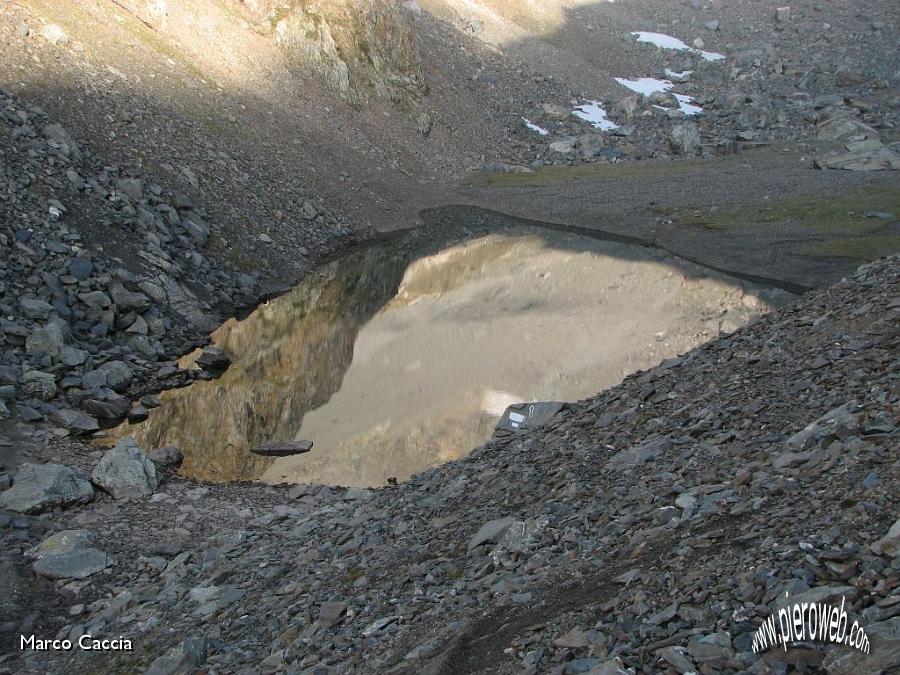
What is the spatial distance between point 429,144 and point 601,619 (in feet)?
203

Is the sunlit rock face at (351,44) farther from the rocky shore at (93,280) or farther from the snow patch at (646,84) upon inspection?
the snow patch at (646,84)

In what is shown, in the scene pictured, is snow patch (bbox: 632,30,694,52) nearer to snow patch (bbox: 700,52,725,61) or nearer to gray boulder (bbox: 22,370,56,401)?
snow patch (bbox: 700,52,725,61)

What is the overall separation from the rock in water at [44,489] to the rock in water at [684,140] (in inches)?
2632

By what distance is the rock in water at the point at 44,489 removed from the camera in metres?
17.1

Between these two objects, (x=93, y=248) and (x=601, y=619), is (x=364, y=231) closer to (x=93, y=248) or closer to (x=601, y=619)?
(x=93, y=248)

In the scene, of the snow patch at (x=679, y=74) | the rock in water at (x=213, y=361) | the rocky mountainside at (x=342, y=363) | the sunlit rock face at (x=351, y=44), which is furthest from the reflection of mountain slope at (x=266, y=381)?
the snow patch at (x=679, y=74)

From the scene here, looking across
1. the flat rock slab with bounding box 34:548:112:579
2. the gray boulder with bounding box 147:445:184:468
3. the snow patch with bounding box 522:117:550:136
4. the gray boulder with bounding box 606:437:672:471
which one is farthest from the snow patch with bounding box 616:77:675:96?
the flat rock slab with bounding box 34:548:112:579

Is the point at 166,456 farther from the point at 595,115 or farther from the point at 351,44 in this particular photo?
the point at 595,115

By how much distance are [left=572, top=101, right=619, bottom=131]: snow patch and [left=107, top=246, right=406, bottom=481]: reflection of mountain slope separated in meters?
49.5

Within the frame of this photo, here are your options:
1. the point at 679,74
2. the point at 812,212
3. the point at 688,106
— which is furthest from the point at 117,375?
the point at 679,74

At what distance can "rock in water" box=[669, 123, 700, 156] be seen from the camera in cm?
7362

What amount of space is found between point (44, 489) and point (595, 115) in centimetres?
7618

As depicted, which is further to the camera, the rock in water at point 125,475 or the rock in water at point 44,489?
the rock in water at point 125,475

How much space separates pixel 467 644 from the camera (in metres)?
8.97
